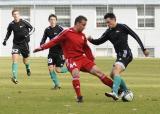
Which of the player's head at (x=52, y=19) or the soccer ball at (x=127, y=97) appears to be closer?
the soccer ball at (x=127, y=97)

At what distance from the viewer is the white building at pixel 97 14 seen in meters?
65.6

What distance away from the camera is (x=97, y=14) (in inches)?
2633

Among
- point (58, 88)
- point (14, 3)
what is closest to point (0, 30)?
point (14, 3)

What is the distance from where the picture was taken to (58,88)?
2077cm

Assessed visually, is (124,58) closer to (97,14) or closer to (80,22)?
(80,22)

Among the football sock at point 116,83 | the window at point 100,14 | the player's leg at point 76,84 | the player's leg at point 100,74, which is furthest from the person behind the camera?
the window at point 100,14

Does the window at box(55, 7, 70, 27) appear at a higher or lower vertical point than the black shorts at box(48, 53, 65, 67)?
higher

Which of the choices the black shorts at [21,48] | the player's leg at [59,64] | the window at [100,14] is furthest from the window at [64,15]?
the player's leg at [59,64]

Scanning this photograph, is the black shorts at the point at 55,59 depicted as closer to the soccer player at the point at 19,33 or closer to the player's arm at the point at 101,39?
the soccer player at the point at 19,33

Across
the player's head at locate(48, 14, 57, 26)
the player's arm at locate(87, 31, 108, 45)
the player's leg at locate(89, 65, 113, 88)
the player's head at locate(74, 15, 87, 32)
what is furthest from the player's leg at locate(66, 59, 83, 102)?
the player's head at locate(48, 14, 57, 26)

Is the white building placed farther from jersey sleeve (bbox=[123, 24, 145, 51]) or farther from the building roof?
jersey sleeve (bbox=[123, 24, 145, 51])

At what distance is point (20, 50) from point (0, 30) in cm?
4217

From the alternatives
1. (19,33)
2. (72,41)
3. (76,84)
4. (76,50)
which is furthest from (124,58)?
(19,33)

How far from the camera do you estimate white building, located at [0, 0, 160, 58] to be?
215 feet
